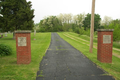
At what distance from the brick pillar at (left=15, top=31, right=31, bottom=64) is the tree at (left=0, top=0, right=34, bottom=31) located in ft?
56.0

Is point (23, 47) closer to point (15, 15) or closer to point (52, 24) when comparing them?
point (15, 15)

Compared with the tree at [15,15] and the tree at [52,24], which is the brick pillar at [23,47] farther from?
the tree at [52,24]

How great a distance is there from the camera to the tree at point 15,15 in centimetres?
2331

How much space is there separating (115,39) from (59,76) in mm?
18413

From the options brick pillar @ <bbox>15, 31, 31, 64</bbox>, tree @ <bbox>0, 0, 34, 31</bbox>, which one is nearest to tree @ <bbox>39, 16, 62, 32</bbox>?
tree @ <bbox>0, 0, 34, 31</bbox>

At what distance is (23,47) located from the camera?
6949mm

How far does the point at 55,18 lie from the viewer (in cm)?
7931

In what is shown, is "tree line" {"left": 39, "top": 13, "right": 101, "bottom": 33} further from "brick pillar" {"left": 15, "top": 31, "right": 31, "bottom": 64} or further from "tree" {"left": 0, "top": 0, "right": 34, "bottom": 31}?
"brick pillar" {"left": 15, "top": 31, "right": 31, "bottom": 64}

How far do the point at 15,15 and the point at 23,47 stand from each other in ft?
64.4

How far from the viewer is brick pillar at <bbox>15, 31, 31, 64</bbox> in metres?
6.89

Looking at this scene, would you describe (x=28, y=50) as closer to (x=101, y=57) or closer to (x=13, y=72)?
(x=13, y=72)

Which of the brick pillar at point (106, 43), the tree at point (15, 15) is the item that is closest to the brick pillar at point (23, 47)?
the brick pillar at point (106, 43)

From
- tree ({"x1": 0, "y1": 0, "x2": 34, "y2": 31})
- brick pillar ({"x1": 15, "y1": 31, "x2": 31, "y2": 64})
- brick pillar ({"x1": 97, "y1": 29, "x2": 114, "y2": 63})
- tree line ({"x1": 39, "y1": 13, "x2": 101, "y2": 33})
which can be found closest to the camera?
brick pillar ({"x1": 15, "y1": 31, "x2": 31, "y2": 64})

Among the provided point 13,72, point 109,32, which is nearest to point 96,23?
point 109,32
